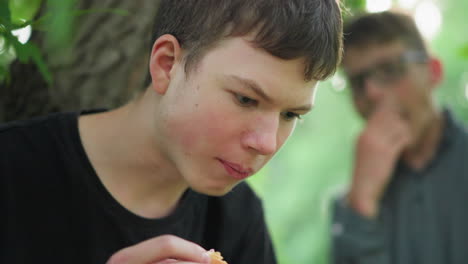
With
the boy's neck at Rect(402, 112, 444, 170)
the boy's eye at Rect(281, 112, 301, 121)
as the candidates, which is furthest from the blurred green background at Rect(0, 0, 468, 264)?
the boy's eye at Rect(281, 112, 301, 121)

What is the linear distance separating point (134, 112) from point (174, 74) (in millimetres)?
207

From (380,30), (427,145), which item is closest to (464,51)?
(380,30)

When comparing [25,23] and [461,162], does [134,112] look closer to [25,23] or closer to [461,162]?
[25,23]

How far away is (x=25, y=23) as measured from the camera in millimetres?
1444

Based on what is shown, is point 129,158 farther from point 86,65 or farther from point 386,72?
point 386,72

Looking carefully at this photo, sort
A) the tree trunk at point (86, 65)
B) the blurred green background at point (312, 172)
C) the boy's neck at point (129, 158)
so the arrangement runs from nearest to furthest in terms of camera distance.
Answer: the boy's neck at point (129, 158) < the tree trunk at point (86, 65) < the blurred green background at point (312, 172)

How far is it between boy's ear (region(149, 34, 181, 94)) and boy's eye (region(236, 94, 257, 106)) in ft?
0.71

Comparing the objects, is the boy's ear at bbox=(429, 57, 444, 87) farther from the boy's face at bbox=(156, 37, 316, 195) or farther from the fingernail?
the fingernail

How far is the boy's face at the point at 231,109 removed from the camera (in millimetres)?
1480

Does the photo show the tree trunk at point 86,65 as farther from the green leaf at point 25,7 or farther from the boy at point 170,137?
the boy at point 170,137

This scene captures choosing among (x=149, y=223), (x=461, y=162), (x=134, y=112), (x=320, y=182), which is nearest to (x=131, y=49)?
(x=134, y=112)

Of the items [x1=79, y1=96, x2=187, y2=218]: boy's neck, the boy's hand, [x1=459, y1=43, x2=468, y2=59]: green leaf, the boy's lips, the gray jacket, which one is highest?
[x1=459, y1=43, x2=468, y2=59]: green leaf

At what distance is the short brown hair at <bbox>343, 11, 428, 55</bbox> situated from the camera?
3.81 m

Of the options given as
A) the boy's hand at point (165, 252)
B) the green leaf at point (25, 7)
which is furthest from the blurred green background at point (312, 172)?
the boy's hand at point (165, 252)
